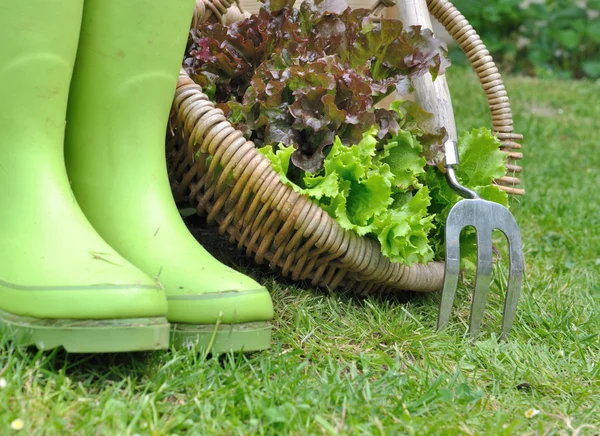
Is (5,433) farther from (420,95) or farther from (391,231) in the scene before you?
(420,95)

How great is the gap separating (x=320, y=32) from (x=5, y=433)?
108 centimetres

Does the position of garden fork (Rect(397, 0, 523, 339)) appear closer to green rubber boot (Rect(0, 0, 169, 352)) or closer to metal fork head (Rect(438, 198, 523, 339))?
metal fork head (Rect(438, 198, 523, 339))

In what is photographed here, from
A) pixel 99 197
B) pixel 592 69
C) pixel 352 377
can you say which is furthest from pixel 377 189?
pixel 592 69

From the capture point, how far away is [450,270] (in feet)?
4.84

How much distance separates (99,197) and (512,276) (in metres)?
0.84

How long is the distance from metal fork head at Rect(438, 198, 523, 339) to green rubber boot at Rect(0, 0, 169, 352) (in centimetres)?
64

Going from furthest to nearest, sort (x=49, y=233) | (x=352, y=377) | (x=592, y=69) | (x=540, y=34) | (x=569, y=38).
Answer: (x=540, y=34)
(x=569, y=38)
(x=592, y=69)
(x=352, y=377)
(x=49, y=233)

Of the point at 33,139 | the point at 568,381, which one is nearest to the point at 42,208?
the point at 33,139

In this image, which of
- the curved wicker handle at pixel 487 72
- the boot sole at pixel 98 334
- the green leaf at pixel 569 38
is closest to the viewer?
the boot sole at pixel 98 334

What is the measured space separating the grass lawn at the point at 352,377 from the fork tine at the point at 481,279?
0.05 metres

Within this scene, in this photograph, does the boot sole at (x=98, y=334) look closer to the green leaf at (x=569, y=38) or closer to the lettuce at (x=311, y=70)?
the lettuce at (x=311, y=70)

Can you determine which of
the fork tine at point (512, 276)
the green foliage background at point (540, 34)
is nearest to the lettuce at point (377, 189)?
the fork tine at point (512, 276)

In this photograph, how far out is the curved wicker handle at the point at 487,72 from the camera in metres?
1.90

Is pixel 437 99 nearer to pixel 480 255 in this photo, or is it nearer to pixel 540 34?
pixel 480 255
